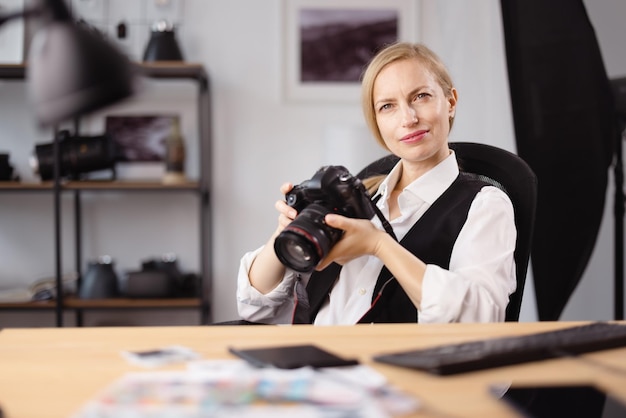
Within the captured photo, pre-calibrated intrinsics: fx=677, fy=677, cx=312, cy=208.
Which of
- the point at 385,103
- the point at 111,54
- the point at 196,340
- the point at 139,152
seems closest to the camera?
the point at 111,54

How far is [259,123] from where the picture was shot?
3.12 metres

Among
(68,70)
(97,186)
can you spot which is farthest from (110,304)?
(68,70)

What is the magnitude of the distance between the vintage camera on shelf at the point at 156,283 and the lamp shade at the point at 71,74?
89.9 inches

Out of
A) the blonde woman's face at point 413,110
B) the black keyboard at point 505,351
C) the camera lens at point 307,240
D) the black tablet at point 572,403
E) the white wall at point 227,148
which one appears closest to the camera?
the black keyboard at point 505,351

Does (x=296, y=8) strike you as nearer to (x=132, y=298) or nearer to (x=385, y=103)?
(x=132, y=298)

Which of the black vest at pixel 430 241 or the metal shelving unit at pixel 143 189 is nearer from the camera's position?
the black vest at pixel 430 241

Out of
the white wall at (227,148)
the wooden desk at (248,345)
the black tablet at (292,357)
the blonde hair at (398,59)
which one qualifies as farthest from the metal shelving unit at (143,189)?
the black tablet at (292,357)

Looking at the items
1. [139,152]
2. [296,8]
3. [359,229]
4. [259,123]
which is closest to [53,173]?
[139,152]

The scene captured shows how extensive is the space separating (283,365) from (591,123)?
179 centimetres

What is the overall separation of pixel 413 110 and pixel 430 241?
10.5 inches

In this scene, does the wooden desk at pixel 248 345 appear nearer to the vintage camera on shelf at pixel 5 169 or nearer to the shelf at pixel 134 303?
the shelf at pixel 134 303

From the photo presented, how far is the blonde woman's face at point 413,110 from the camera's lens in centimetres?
134

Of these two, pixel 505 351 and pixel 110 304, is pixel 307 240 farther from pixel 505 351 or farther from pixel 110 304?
pixel 110 304

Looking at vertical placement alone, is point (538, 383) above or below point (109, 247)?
above
